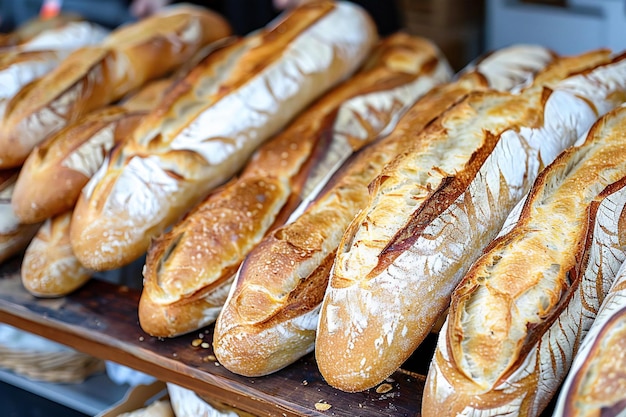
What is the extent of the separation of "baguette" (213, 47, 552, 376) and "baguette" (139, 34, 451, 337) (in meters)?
0.08

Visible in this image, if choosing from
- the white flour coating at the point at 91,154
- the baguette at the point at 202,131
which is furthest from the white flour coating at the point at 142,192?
the white flour coating at the point at 91,154

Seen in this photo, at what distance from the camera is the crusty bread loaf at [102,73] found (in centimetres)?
163

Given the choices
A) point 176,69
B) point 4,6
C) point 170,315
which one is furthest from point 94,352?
point 4,6

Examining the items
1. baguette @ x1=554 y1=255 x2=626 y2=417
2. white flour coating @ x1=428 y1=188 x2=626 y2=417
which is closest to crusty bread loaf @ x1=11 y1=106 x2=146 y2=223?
white flour coating @ x1=428 y1=188 x2=626 y2=417

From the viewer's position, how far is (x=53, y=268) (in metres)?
1.46

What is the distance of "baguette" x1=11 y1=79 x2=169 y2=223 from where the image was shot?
151 cm

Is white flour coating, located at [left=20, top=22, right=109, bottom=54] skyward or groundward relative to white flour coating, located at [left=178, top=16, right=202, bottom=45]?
groundward

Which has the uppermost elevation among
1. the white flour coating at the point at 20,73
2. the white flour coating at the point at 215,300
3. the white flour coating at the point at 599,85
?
the white flour coating at the point at 599,85

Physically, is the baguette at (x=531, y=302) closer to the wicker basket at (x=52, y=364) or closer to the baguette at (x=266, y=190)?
the baguette at (x=266, y=190)

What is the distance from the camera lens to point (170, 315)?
124cm

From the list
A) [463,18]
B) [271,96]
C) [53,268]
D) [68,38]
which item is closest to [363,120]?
[271,96]

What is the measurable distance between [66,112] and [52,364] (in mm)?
551

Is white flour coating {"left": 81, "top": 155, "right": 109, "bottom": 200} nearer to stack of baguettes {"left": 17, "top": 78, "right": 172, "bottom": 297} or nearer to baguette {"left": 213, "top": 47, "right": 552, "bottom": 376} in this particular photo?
stack of baguettes {"left": 17, "top": 78, "right": 172, "bottom": 297}

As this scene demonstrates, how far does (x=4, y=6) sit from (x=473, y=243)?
10.4 ft
